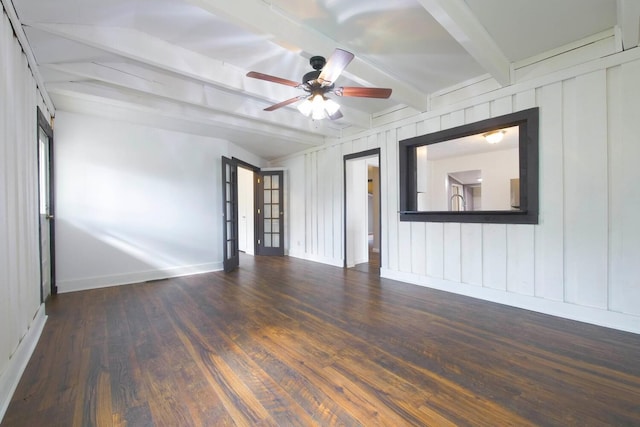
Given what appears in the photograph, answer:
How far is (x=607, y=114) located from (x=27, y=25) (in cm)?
487

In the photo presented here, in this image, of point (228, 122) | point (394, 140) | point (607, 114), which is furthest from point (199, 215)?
point (607, 114)

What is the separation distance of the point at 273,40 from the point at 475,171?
262 inches

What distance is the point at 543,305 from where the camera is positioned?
284 centimetres

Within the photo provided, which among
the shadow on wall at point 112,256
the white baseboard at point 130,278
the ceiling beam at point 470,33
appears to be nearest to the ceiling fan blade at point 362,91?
the ceiling beam at point 470,33

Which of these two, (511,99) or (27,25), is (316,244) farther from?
(27,25)

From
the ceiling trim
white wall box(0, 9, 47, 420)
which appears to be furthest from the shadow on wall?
the ceiling trim

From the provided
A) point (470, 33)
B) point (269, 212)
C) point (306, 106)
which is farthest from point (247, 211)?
point (470, 33)

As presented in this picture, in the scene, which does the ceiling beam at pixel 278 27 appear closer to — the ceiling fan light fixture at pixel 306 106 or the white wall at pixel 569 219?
the ceiling fan light fixture at pixel 306 106

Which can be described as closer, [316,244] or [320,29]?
[320,29]

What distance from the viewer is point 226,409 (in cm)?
150

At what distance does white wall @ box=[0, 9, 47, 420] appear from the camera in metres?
1.69

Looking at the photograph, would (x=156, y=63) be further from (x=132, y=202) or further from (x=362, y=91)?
(x=132, y=202)

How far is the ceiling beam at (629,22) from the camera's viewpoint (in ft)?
6.14

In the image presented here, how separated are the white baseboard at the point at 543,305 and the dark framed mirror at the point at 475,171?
838 millimetres
